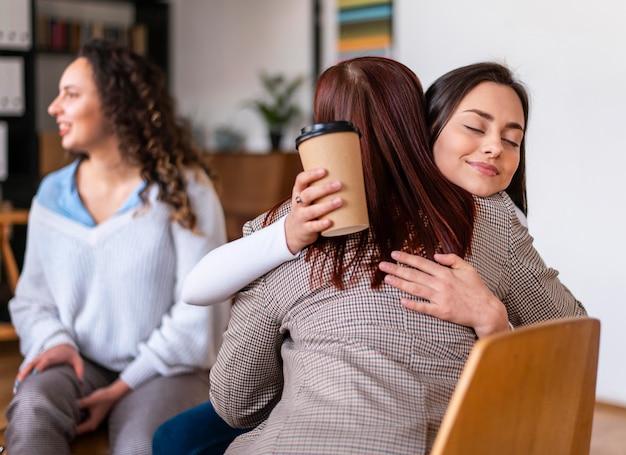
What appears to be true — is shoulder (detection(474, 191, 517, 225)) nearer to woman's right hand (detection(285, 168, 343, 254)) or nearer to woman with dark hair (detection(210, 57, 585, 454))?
woman with dark hair (detection(210, 57, 585, 454))

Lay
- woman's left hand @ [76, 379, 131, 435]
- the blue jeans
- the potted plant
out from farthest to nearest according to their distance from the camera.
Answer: the potted plant < woman's left hand @ [76, 379, 131, 435] < the blue jeans

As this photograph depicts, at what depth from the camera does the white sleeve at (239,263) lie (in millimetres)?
1179

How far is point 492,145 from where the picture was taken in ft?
4.29

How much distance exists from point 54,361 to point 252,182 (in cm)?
406

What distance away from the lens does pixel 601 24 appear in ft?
10.4

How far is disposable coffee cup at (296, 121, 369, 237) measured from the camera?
1063mm

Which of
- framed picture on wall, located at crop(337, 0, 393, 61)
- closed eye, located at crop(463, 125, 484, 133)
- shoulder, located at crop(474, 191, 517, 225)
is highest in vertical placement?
framed picture on wall, located at crop(337, 0, 393, 61)

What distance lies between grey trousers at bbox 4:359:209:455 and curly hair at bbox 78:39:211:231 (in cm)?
43

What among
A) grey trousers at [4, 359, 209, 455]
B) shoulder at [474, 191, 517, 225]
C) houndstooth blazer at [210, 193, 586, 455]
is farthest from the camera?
grey trousers at [4, 359, 209, 455]

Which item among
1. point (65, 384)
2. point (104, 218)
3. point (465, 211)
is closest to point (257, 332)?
point (465, 211)

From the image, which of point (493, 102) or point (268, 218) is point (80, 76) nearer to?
point (268, 218)

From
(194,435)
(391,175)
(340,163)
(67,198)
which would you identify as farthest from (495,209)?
(67,198)

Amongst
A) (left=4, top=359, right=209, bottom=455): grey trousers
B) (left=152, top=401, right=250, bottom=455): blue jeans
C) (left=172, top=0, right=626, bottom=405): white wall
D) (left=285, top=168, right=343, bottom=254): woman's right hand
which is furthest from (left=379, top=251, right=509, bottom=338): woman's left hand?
(left=172, top=0, right=626, bottom=405): white wall

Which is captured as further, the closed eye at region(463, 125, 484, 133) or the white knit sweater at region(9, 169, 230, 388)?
the white knit sweater at region(9, 169, 230, 388)
